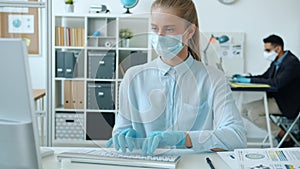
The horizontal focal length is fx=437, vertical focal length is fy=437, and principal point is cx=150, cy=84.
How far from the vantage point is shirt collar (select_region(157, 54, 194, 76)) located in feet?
4.91

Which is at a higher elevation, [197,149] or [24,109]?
[24,109]

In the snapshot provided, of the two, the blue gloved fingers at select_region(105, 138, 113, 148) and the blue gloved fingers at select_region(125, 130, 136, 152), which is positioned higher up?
the blue gloved fingers at select_region(125, 130, 136, 152)

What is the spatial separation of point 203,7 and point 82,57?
318 cm

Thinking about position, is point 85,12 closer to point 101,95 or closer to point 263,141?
point 263,141

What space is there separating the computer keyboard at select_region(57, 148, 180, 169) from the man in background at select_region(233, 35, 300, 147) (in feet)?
9.38

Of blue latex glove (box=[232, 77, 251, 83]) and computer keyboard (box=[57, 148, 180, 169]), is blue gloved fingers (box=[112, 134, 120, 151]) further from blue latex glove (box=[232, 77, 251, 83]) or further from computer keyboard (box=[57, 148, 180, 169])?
blue latex glove (box=[232, 77, 251, 83])

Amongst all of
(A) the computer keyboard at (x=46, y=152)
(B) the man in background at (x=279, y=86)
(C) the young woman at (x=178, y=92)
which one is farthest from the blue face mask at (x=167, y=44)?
(B) the man in background at (x=279, y=86)

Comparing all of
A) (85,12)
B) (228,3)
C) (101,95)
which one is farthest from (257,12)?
(101,95)

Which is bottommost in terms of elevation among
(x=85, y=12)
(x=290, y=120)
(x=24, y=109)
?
(x=290, y=120)

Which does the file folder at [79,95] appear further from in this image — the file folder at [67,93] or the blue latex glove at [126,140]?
the file folder at [67,93]

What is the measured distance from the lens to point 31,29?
4.30 metres

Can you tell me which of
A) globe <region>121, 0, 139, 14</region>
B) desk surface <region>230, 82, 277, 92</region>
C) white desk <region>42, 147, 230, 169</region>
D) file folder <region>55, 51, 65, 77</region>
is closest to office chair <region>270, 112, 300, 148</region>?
desk surface <region>230, 82, 277, 92</region>

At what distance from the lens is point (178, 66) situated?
1.50 metres

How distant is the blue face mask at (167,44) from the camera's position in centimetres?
140
